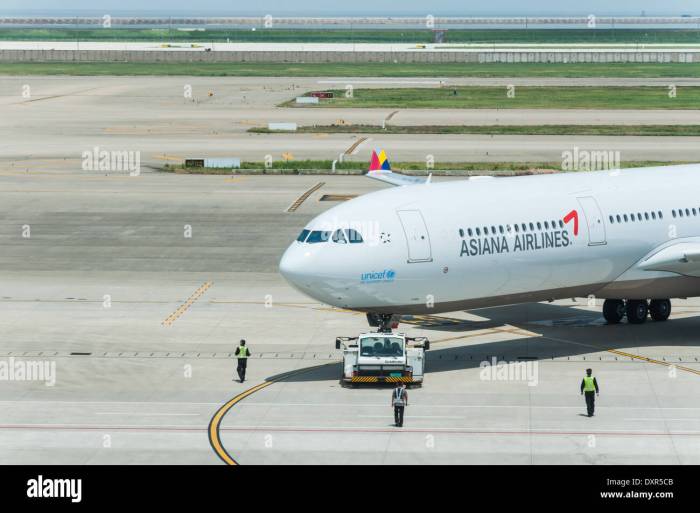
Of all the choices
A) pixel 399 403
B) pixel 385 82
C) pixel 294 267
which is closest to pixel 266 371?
pixel 294 267

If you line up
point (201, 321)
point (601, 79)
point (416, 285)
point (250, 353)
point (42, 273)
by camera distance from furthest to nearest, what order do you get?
point (601, 79), point (42, 273), point (201, 321), point (250, 353), point (416, 285)

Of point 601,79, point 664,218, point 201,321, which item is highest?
point 601,79

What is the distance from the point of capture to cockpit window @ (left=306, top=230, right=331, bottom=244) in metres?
45.8

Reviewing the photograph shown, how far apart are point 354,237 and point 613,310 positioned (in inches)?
615

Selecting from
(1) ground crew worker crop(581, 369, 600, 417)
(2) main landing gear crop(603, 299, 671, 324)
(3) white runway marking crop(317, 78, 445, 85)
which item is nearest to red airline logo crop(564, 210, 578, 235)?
(2) main landing gear crop(603, 299, 671, 324)

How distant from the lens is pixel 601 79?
190 m

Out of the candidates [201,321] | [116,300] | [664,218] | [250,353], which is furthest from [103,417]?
[664,218]

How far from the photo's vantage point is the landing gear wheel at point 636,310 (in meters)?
55.6

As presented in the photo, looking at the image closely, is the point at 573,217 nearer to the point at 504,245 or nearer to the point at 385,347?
the point at 504,245

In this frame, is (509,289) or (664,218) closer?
(509,289)

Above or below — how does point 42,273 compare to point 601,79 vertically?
below

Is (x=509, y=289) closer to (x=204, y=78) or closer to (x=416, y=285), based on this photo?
(x=416, y=285)

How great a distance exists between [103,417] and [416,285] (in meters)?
12.2
